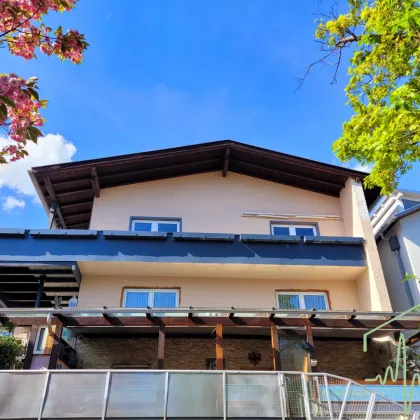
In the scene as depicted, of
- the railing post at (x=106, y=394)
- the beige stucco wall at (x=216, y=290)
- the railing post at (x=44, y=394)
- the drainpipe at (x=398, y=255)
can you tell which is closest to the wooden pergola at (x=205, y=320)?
the railing post at (x=44, y=394)

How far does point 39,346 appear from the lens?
12977 millimetres

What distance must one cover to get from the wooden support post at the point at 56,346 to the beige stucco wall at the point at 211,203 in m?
4.45

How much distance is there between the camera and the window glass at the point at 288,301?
13930 millimetres

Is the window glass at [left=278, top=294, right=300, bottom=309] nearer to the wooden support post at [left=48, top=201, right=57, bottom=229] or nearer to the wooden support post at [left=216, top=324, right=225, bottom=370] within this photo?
the wooden support post at [left=216, top=324, right=225, bottom=370]

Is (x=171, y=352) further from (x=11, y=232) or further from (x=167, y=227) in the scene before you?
(x=11, y=232)

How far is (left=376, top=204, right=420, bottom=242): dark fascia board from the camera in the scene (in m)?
14.9

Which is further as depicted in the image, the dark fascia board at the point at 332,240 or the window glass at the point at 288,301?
the window glass at the point at 288,301

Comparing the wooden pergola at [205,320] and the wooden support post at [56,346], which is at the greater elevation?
the wooden pergola at [205,320]

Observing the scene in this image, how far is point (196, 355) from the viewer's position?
13.1 meters

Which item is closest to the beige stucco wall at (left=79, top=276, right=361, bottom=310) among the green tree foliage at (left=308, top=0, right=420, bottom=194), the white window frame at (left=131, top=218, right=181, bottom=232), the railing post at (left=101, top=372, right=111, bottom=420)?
the white window frame at (left=131, top=218, right=181, bottom=232)

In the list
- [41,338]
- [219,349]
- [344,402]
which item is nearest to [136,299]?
[41,338]

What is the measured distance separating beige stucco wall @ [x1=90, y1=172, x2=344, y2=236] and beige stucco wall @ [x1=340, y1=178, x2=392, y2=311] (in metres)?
0.55

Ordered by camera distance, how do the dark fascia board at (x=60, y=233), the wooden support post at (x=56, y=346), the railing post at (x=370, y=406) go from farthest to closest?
the dark fascia board at (x=60, y=233)
the wooden support post at (x=56, y=346)
the railing post at (x=370, y=406)

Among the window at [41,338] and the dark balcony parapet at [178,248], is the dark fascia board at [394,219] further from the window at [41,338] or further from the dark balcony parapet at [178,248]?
the window at [41,338]
